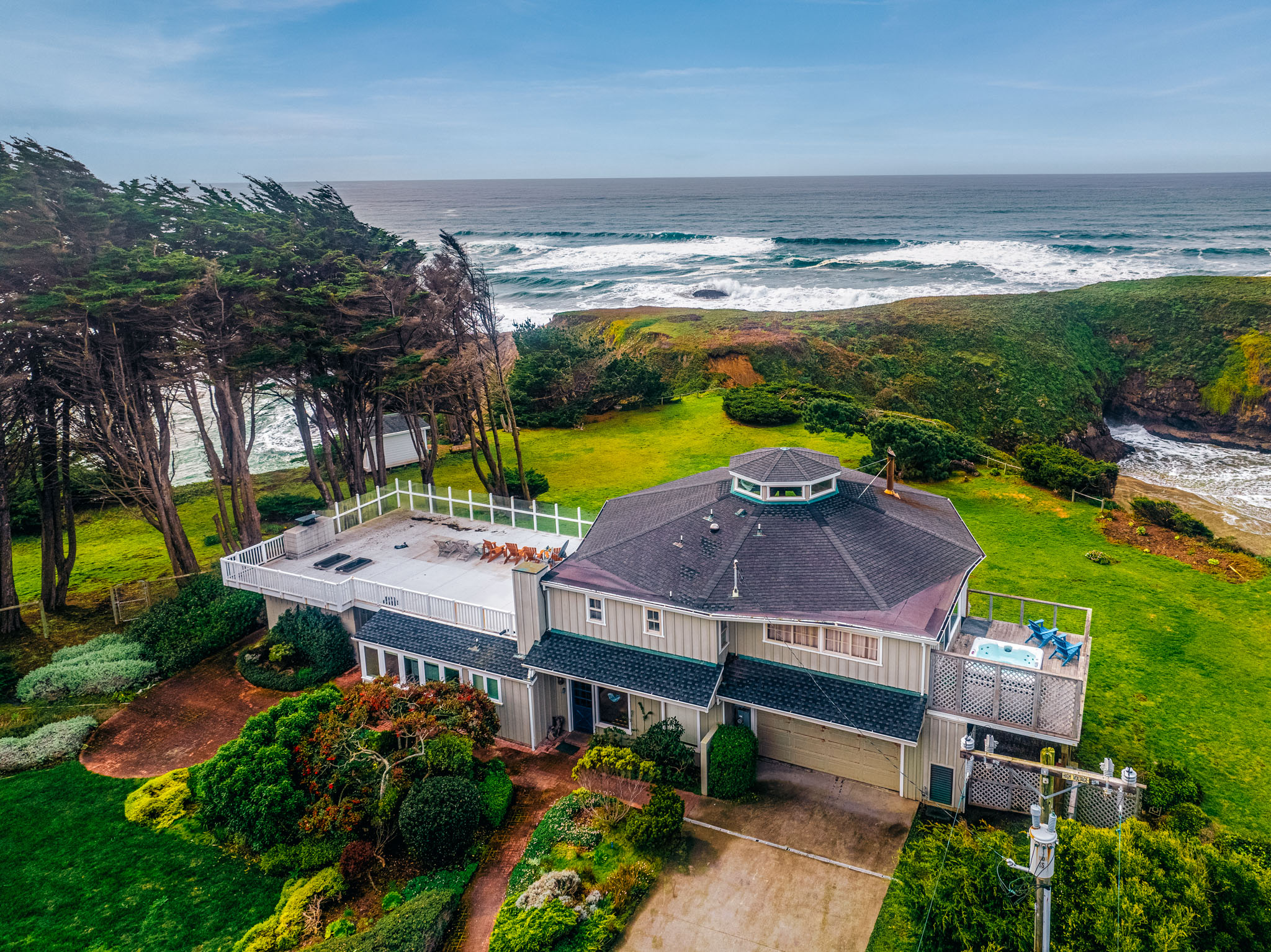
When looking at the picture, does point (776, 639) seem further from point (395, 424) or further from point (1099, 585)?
point (395, 424)

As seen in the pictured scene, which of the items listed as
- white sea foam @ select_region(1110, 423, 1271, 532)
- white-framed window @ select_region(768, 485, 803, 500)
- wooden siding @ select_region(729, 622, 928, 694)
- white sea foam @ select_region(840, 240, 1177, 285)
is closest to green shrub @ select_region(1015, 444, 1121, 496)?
white sea foam @ select_region(1110, 423, 1271, 532)

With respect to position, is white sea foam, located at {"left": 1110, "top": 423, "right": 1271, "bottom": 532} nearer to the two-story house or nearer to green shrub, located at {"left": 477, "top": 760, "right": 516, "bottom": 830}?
the two-story house

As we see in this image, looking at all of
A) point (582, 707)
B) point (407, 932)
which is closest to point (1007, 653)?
point (582, 707)

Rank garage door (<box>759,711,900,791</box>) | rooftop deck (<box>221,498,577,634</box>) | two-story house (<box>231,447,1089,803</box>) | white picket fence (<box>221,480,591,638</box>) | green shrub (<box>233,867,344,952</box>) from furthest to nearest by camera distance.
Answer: rooftop deck (<box>221,498,577,634</box>) → white picket fence (<box>221,480,591,638</box>) → garage door (<box>759,711,900,791</box>) → two-story house (<box>231,447,1089,803</box>) → green shrub (<box>233,867,344,952</box>)

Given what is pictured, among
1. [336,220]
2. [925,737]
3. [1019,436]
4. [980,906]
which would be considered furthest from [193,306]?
[1019,436]

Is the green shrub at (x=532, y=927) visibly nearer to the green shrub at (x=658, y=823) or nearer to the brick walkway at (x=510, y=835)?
the brick walkway at (x=510, y=835)

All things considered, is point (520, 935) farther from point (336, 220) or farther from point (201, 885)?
point (336, 220)
